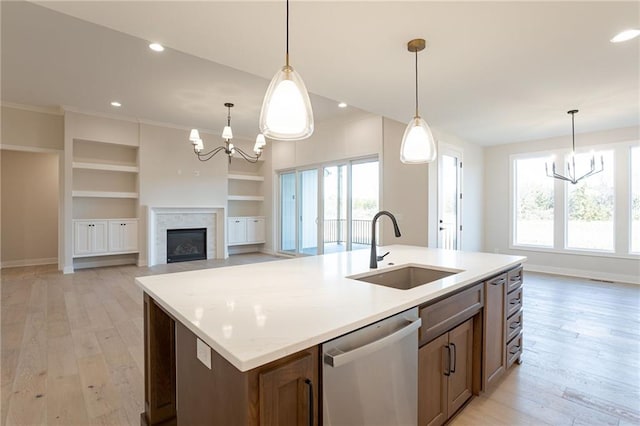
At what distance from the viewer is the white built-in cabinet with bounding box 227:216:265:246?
26.1 ft

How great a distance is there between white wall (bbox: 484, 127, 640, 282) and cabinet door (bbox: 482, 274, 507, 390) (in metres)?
4.81

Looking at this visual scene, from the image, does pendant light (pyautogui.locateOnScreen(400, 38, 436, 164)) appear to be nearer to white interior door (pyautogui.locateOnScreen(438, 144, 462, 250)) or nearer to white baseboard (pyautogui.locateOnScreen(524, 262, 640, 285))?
white interior door (pyautogui.locateOnScreen(438, 144, 462, 250))

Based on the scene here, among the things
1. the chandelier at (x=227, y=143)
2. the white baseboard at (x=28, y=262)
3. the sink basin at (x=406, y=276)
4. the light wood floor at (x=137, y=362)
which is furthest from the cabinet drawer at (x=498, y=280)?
the white baseboard at (x=28, y=262)

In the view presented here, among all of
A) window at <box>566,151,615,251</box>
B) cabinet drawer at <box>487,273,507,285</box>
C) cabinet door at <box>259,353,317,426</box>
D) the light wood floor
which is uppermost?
window at <box>566,151,615,251</box>

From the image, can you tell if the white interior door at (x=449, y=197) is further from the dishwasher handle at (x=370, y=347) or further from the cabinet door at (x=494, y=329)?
the dishwasher handle at (x=370, y=347)

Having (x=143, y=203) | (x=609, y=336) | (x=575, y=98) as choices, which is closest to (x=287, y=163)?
(x=143, y=203)

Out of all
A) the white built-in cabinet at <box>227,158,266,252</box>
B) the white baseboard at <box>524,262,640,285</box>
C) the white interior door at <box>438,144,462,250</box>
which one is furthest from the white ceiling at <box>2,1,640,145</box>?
the white built-in cabinet at <box>227,158,266,252</box>

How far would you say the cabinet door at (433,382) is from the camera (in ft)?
5.06

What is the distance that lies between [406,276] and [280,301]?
4.15 feet

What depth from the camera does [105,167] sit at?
621 centimetres

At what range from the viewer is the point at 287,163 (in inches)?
306

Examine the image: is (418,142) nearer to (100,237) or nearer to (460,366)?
(460,366)

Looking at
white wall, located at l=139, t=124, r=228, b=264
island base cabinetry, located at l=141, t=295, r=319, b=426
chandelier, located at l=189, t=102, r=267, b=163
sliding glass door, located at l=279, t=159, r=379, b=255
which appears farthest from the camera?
white wall, located at l=139, t=124, r=228, b=264

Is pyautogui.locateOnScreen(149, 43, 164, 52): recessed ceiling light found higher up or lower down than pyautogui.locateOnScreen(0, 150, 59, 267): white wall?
higher up
